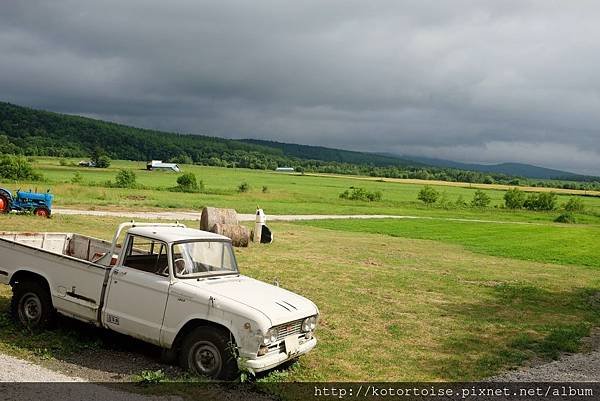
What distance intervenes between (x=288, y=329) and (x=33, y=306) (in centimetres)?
485

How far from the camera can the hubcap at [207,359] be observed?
25.7 ft

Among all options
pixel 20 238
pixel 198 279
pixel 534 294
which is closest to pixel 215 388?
pixel 198 279

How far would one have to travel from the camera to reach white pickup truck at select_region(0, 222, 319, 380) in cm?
775

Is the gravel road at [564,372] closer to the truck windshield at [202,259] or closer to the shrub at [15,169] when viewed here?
the truck windshield at [202,259]

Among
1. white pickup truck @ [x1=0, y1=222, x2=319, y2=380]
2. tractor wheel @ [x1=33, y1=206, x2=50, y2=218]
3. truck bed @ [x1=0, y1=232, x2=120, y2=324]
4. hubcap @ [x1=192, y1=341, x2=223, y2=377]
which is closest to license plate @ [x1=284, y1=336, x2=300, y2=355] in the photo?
white pickup truck @ [x1=0, y1=222, x2=319, y2=380]

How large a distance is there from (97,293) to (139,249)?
1.05 metres

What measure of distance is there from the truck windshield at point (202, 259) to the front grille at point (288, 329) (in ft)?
5.40

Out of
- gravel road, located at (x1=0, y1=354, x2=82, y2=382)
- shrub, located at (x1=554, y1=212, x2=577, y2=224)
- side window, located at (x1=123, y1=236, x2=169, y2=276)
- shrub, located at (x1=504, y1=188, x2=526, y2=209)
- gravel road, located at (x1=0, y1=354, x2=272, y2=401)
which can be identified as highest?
shrub, located at (x1=504, y1=188, x2=526, y2=209)

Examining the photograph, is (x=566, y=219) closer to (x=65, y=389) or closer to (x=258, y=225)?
(x=258, y=225)

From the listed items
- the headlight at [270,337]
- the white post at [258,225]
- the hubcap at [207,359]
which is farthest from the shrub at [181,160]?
the headlight at [270,337]

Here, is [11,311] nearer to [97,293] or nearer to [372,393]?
[97,293]

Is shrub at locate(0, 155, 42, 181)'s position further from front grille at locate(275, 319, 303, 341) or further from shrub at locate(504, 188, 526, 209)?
shrub at locate(504, 188, 526, 209)

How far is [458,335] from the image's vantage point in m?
11.8

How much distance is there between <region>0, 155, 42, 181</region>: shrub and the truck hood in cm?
6911
